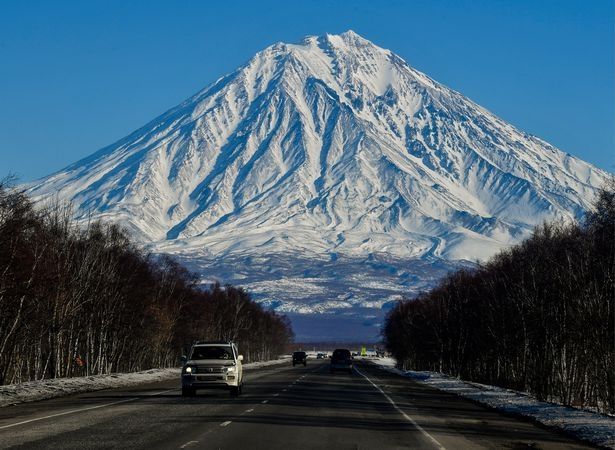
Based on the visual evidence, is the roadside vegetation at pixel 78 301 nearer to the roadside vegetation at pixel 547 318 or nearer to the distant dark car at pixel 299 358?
the distant dark car at pixel 299 358

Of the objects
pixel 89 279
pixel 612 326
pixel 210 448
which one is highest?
pixel 89 279

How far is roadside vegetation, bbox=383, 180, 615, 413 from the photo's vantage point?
44562 mm

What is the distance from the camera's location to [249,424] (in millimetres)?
29953

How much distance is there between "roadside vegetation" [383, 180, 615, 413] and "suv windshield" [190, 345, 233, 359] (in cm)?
1337

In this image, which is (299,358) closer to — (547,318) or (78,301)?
(78,301)

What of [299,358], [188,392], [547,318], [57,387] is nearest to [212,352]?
[188,392]

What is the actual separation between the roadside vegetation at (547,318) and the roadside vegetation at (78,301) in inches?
902

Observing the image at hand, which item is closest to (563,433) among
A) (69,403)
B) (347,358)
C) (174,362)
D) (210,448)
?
(210,448)

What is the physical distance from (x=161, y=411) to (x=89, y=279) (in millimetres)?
38461

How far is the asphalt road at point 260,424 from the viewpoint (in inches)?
981

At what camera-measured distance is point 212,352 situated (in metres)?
46.1

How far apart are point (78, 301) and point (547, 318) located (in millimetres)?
30362

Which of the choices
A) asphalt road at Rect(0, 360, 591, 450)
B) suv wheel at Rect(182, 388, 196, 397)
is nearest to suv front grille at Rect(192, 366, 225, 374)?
suv wheel at Rect(182, 388, 196, 397)

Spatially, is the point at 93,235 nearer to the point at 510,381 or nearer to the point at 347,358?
the point at 347,358
